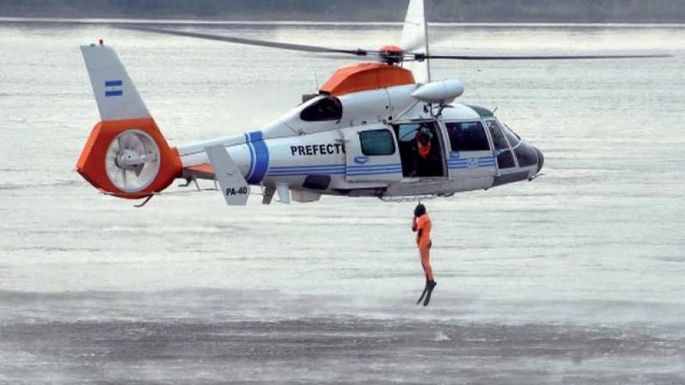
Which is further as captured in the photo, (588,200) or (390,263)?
(588,200)

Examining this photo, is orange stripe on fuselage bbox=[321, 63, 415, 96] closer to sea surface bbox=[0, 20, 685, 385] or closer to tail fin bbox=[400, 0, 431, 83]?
tail fin bbox=[400, 0, 431, 83]

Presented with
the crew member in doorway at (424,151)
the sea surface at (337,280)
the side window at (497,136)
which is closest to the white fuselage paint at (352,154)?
the crew member in doorway at (424,151)

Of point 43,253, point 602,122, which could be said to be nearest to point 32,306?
point 43,253

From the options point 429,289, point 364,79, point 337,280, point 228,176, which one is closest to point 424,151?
point 364,79

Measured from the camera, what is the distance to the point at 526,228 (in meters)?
32.3

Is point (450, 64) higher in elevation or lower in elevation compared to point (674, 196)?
lower

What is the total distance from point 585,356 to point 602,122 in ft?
127

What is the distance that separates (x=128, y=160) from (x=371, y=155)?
3.98m

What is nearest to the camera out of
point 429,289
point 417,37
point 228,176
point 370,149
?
point 228,176

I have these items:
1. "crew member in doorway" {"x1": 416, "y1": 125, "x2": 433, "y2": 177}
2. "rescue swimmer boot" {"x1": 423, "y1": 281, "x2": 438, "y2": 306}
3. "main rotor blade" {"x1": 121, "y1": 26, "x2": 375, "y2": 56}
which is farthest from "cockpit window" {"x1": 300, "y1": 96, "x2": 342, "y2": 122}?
"rescue swimmer boot" {"x1": 423, "y1": 281, "x2": 438, "y2": 306}

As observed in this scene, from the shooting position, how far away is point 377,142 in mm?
26141

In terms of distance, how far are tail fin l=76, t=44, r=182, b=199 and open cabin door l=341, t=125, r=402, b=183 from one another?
9.69 feet

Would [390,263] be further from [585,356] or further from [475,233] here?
[585,356]

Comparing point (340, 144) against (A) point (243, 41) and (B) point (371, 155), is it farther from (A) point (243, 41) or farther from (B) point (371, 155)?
(A) point (243, 41)
